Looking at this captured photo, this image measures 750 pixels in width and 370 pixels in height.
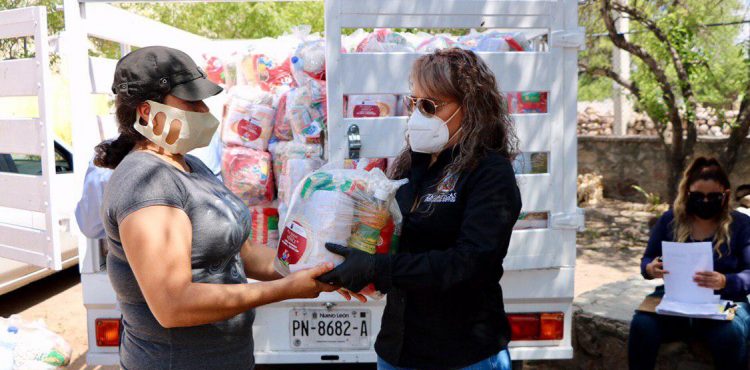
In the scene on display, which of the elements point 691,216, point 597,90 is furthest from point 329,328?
point 597,90

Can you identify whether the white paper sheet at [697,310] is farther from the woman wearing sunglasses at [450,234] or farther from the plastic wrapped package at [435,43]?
the woman wearing sunglasses at [450,234]

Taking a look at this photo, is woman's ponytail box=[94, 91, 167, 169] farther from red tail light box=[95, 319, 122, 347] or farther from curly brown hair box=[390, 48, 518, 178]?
Answer: red tail light box=[95, 319, 122, 347]

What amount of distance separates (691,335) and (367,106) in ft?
7.03

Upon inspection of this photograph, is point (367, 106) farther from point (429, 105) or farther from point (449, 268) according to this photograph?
point (449, 268)

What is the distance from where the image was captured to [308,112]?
384 cm

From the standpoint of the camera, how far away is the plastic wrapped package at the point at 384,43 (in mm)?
3582

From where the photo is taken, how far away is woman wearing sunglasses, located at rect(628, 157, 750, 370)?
12.4 ft

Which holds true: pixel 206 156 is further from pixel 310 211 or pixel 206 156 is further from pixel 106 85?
pixel 310 211

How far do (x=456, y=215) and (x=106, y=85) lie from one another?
2293 millimetres

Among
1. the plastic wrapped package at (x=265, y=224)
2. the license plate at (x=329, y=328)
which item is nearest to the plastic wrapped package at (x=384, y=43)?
the plastic wrapped package at (x=265, y=224)

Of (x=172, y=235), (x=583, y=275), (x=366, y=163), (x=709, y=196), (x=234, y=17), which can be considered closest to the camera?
(x=172, y=235)

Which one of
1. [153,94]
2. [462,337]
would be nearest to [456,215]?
[462,337]

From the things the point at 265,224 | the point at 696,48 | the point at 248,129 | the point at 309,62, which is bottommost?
the point at 265,224

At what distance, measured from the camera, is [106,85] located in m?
3.70
